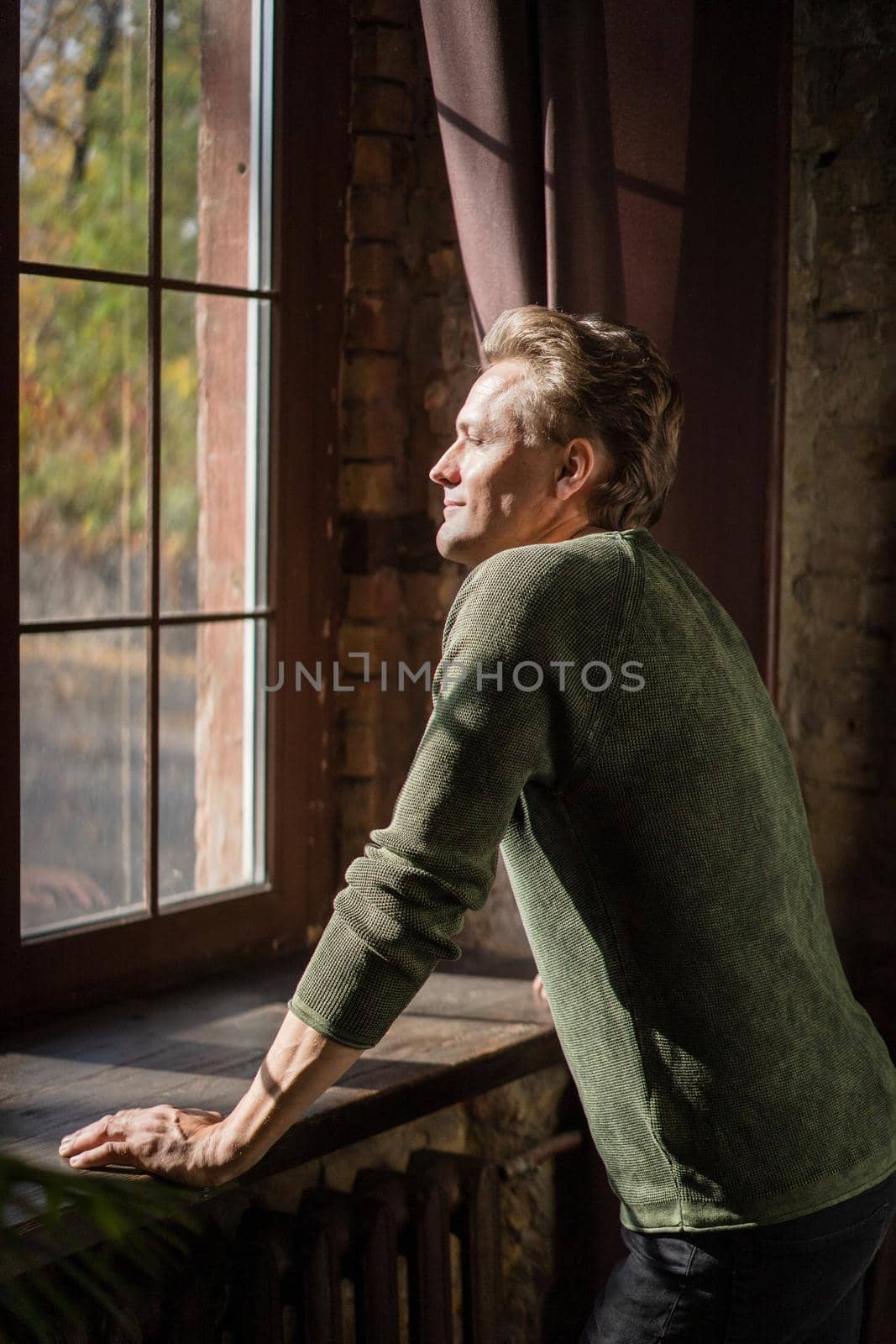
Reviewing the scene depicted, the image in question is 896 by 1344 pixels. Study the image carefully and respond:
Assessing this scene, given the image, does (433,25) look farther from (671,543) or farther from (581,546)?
(581,546)

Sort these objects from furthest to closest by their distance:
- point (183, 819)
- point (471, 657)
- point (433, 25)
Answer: point (183, 819) < point (433, 25) < point (471, 657)

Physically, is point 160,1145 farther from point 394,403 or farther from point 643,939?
point 394,403

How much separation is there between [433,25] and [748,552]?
947mm

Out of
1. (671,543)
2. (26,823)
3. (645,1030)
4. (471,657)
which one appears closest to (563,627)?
(471,657)

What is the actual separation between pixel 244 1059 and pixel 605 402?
3.51 feet

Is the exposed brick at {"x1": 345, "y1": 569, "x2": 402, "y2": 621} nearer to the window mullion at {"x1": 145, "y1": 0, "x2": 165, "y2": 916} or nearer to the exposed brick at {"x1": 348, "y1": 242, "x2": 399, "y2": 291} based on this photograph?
the window mullion at {"x1": 145, "y1": 0, "x2": 165, "y2": 916}

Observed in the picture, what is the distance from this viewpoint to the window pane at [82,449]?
6.78ft

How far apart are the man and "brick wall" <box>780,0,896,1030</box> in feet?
2.63

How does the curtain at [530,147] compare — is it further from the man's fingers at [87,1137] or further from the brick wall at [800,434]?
the man's fingers at [87,1137]

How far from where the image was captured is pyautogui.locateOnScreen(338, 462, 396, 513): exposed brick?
2.48 metres

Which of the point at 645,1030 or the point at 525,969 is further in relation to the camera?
the point at 525,969

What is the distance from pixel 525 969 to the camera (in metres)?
2.41

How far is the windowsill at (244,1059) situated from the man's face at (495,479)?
0.78 metres

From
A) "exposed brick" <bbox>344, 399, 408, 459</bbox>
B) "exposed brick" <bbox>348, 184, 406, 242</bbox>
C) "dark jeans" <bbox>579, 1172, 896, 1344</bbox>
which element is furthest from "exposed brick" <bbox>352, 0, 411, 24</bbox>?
"dark jeans" <bbox>579, 1172, 896, 1344</bbox>
